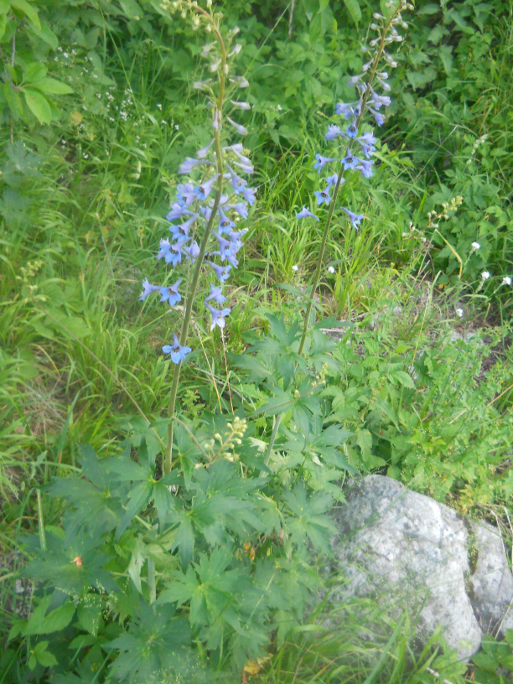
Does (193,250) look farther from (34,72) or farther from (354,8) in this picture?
(354,8)

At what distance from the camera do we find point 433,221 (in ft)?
13.5

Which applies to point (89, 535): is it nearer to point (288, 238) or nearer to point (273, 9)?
point (288, 238)

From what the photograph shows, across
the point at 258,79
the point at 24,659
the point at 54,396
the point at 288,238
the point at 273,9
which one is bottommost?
the point at 24,659

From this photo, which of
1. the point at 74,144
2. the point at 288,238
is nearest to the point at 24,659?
the point at 288,238

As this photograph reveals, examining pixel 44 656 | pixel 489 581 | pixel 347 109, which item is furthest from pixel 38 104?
pixel 489 581

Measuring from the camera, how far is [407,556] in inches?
99.4

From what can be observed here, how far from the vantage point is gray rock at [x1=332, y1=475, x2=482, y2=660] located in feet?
7.79

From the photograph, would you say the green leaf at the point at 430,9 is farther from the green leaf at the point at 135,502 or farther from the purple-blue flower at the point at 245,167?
the green leaf at the point at 135,502

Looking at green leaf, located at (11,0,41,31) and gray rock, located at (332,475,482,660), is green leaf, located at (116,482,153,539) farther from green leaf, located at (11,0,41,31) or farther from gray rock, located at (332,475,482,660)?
green leaf, located at (11,0,41,31)

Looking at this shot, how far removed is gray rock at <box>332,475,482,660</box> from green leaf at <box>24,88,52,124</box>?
7.66 ft

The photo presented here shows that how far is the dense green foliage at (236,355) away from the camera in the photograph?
69.8 inches

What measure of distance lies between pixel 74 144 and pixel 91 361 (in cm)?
176

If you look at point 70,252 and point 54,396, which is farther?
point 70,252

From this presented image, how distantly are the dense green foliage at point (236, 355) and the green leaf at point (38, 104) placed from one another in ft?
0.04
